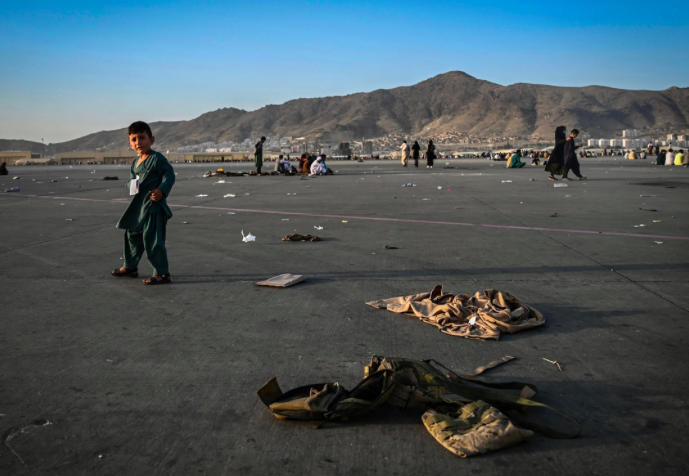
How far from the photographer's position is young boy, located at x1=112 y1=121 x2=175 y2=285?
6082 mm

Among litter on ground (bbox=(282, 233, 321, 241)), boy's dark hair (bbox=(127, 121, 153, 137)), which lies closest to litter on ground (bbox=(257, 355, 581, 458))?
boy's dark hair (bbox=(127, 121, 153, 137))

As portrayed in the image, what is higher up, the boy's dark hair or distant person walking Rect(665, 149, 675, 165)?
the boy's dark hair

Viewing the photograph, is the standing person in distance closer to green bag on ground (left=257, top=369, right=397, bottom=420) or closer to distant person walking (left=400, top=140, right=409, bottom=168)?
distant person walking (left=400, top=140, right=409, bottom=168)

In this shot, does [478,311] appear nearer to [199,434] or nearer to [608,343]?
[608,343]

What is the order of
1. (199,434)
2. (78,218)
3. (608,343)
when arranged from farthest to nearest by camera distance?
(78,218) → (608,343) → (199,434)

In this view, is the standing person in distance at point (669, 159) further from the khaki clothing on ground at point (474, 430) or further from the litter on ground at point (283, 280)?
the khaki clothing on ground at point (474, 430)

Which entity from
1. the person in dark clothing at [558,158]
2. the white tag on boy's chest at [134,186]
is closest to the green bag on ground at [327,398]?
the white tag on boy's chest at [134,186]

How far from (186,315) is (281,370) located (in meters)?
1.59

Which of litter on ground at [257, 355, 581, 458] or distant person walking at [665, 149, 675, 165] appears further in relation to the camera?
distant person walking at [665, 149, 675, 165]

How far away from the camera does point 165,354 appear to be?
4.04m

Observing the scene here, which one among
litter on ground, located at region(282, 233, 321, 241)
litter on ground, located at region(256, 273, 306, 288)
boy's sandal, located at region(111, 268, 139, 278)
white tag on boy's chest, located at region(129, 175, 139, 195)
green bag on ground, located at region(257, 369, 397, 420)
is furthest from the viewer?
litter on ground, located at region(282, 233, 321, 241)

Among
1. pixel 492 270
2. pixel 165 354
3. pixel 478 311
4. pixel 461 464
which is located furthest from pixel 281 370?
pixel 492 270

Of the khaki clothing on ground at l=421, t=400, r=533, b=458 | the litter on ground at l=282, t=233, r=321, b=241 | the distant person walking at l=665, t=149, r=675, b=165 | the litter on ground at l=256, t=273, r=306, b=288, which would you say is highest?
the khaki clothing on ground at l=421, t=400, r=533, b=458

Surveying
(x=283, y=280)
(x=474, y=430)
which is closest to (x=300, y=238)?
(x=283, y=280)
